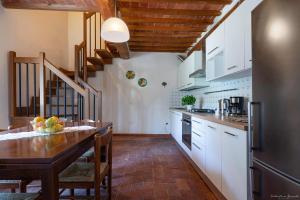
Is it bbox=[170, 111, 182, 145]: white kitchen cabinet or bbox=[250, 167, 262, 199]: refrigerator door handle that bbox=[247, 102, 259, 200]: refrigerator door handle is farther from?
bbox=[170, 111, 182, 145]: white kitchen cabinet

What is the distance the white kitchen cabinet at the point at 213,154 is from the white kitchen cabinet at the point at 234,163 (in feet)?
0.36

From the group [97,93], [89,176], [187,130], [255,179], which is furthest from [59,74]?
[255,179]

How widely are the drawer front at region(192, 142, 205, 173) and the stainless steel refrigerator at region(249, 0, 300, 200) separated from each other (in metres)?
1.20

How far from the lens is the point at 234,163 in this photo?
5.95 feet

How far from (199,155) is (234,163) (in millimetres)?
1115

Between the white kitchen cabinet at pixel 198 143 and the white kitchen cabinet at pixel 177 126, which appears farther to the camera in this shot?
the white kitchen cabinet at pixel 177 126

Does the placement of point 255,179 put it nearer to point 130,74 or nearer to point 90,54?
point 90,54

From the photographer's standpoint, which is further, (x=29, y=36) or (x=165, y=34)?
(x=165, y=34)

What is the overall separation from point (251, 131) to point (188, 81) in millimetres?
3258

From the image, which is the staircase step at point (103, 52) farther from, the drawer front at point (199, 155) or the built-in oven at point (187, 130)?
the drawer front at point (199, 155)

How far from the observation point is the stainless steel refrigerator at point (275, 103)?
1072 mm

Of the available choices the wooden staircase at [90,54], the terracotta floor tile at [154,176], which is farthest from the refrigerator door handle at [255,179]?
the wooden staircase at [90,54]

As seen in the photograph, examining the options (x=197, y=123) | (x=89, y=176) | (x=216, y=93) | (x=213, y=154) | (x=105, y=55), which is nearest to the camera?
(x=89, y=176)

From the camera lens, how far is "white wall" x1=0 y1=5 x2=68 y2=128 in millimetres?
3305
